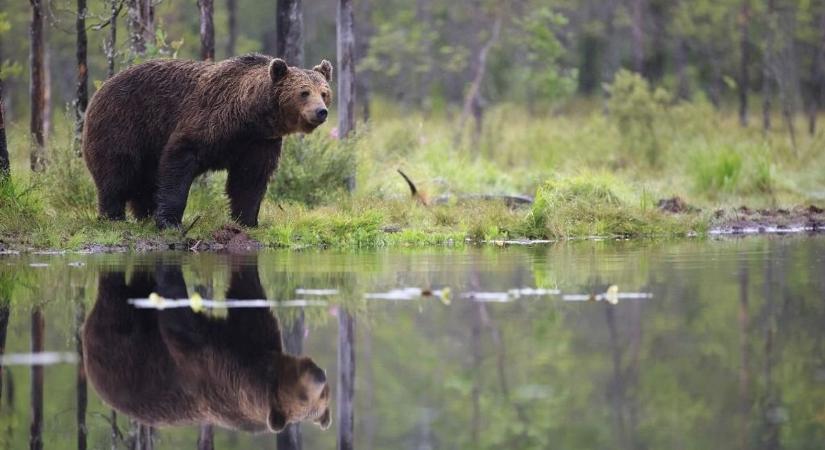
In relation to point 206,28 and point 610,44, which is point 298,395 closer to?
point 206,28

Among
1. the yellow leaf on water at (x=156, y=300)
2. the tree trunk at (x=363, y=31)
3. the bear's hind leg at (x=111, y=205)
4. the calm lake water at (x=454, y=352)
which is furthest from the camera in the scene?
the tree trunk at (x=363, y=31)

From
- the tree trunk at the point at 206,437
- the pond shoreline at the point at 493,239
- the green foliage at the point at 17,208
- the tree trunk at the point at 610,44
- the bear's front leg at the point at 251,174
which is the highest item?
the tree trunk at the point at 610,44

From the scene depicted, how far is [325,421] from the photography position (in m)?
6.34

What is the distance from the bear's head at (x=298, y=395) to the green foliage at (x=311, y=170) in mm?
11158

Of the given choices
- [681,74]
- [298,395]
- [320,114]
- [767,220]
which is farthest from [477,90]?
[298,395]

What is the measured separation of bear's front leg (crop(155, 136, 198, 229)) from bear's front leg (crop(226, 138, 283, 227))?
479mm

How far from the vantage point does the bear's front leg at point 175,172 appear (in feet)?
49.3

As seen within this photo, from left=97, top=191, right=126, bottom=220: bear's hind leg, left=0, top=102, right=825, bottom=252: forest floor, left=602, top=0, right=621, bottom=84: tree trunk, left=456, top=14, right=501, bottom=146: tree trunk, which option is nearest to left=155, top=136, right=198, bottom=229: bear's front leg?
left=0, top=102, right=825, bottom=252: forest floor

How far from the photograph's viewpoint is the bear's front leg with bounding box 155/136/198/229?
15039 millimetres

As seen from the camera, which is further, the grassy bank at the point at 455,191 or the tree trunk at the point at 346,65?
the tree trunk at the point at 346,65

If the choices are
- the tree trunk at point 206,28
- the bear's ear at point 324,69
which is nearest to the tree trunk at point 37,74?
the tree trunk at point 206,28

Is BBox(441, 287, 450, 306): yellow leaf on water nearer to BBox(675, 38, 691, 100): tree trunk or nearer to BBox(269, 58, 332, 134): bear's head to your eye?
BBox(269, 58, 332, 134): bear's head

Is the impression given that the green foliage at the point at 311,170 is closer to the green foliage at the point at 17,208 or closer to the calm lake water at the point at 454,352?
the green foliage at the point at 17,208

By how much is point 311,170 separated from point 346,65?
2315 millimetres
